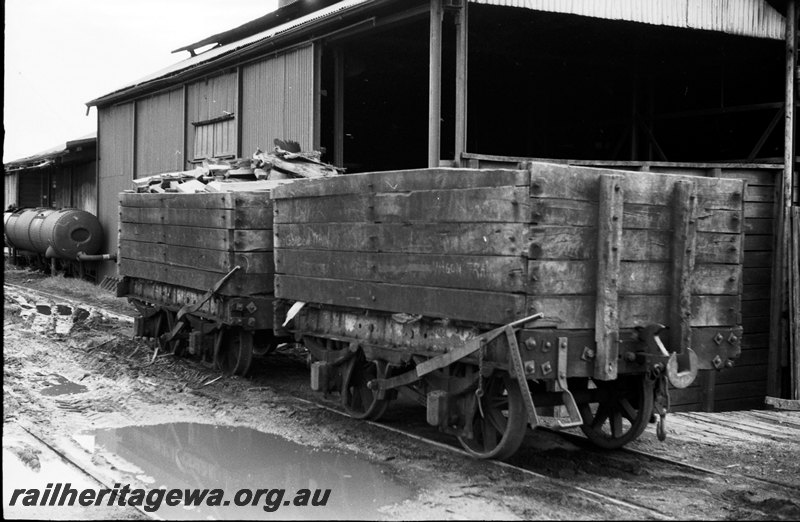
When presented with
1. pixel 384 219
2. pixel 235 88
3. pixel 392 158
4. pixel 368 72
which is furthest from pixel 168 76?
pixel 384 219

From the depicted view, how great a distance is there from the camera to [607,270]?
646 cm

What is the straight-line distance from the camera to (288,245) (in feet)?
30.5

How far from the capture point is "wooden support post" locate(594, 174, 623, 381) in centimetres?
645

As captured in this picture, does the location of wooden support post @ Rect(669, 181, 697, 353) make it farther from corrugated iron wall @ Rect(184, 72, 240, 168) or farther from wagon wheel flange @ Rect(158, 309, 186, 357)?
corrugated iron wall @ Rect(184, 72, 240, 168)

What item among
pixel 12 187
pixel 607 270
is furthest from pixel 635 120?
pixel 12 187

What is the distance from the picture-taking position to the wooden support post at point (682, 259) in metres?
6.87

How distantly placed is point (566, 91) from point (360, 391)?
14673 mm

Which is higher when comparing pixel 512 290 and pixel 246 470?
pixel 512 290

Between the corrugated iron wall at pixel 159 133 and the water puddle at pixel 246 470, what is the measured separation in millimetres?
13617

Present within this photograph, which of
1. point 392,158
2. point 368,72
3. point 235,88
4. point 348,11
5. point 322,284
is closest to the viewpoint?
point 322,284

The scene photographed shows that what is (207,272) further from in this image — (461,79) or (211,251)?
(461,79)

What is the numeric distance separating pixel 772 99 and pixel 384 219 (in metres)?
14.1

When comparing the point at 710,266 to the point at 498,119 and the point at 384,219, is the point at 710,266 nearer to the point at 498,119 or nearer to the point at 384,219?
the point at 384,219

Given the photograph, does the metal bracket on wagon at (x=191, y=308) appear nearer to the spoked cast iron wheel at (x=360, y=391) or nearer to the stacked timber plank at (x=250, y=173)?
the stacked timber plank at (x=250, y=173)
